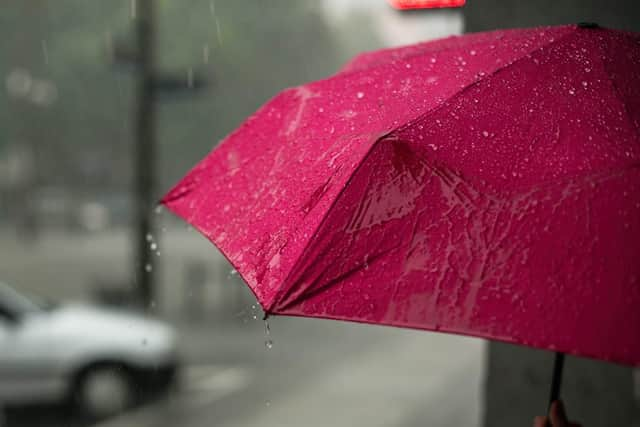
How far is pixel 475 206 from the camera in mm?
1673

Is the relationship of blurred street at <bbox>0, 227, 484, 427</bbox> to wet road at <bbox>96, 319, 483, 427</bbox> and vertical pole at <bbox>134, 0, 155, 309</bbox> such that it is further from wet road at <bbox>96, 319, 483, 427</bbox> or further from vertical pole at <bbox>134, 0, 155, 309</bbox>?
vertical pole at <bbox>134, 0, 155, 309</bbox>

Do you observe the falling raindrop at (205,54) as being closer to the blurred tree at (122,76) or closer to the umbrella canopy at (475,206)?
the blurred tree at (122,76)

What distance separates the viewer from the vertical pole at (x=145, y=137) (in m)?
10.1

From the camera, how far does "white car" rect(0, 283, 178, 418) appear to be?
26.4ft

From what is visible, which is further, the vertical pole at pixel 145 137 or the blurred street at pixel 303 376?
the vertical pole at pixel 145 137

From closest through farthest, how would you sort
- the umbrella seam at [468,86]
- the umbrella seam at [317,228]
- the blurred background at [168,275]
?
the umbrella seam at [317,228] → the umbrella seam at [468,86] → the blurred background at [168,275]

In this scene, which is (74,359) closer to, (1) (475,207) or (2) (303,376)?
(2) (303,376)

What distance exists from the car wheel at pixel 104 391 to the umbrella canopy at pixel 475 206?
6.59 metres

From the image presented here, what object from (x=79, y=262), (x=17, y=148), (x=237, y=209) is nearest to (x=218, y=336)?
(x=237, y=209)

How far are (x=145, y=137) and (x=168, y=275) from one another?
11522mm

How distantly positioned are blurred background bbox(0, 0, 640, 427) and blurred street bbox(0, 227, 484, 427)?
3 cm

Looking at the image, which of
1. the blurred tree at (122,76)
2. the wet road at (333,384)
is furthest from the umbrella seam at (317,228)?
the blurred tree at (122,76)

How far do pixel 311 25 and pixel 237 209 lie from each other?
37995 millimetres

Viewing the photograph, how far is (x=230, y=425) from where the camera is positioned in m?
7.92
